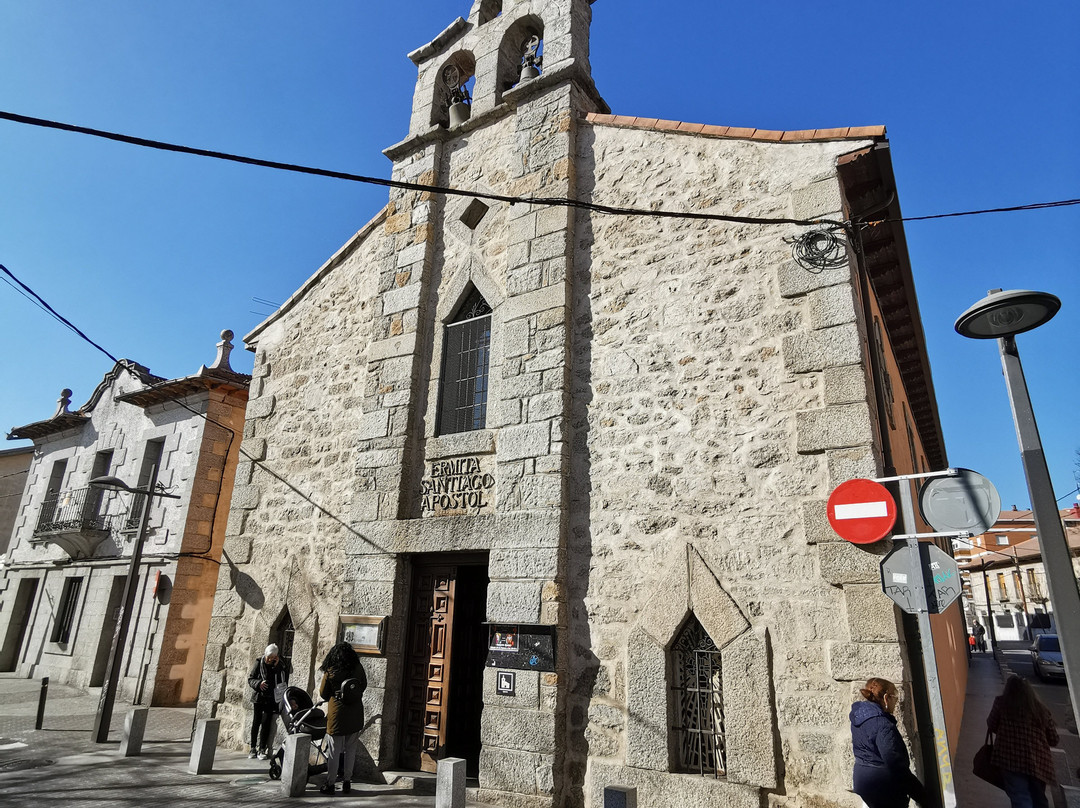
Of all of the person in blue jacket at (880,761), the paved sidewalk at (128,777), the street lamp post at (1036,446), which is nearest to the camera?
the street lamp post at (1036,446)

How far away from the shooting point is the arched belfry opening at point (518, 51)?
27.4 feet

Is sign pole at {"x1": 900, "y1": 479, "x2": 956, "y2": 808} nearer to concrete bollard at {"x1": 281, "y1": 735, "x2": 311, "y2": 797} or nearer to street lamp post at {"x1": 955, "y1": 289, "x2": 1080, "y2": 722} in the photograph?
street lamp post at {"x1": 955, "y1": 289, "x2": 1080, "y2": 722}

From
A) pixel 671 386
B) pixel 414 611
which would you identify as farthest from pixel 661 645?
pixel 414 611

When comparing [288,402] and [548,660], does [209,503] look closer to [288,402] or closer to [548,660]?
[288,402]

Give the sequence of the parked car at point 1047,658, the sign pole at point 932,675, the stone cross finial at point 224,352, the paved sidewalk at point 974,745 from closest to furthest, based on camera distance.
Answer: the sign pole at point 932,675 < the paved sidewalk at point 974,745 < the stone cross finial at point 224,352 < the parked car at point 1047,658

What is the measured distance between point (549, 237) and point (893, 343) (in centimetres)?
551

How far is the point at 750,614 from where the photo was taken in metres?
5.11

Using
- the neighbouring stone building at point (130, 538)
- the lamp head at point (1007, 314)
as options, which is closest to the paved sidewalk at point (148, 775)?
the neighbouring stone building at point (130, 538)

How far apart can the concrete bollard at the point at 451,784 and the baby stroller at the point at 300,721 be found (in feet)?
6.72

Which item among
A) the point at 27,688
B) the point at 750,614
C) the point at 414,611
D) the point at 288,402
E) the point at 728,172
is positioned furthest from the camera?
the point at 27,688

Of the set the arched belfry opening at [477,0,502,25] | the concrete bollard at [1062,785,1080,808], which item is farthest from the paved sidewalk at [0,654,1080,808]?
the arched belfry opening at [477,0,502,25]

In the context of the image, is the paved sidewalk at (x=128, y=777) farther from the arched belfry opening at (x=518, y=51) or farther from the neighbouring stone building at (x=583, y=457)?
the arched belfry opening at (x=518, y=51)

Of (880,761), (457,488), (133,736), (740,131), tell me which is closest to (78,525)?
(133,736)

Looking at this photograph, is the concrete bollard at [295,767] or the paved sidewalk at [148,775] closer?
the paved sidewalk at [148,775]
